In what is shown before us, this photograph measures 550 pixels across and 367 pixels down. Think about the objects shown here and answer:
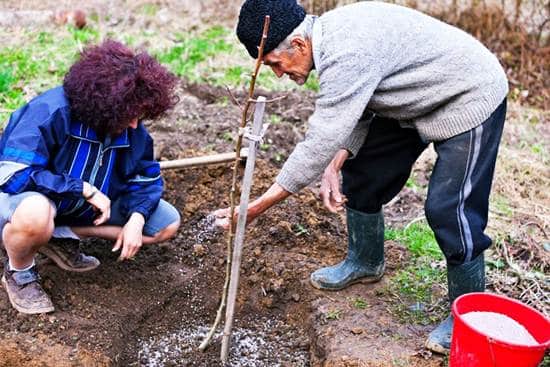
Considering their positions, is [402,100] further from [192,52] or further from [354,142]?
[192,52]

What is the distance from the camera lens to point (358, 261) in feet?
11.6

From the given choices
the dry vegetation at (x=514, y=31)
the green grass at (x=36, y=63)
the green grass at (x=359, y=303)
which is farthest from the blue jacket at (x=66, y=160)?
the dry vegetation at (x=514, y=31)

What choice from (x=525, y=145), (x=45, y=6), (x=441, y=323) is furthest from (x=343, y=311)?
(x=45, y=6)

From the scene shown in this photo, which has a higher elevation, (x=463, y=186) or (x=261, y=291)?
(x=463, y=186)

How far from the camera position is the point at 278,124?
5.05 m

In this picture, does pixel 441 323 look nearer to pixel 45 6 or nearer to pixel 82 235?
pixel 82 235

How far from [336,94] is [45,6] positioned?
552cm

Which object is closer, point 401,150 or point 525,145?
point 401,150

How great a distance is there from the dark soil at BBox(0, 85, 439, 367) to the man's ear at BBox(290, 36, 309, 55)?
1306 mm

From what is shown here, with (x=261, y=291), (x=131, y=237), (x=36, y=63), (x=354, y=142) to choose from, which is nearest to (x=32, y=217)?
(x=131, y=237)

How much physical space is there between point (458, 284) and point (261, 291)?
3.38 feet

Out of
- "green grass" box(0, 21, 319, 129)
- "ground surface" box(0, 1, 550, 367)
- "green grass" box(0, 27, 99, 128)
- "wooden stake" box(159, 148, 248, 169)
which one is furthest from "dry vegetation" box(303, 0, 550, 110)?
"wooden stake" box(159, 148, 248, 169)

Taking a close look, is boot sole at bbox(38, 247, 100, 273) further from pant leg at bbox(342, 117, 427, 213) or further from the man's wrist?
pant leg at bbox(342, 117, 427, 213)

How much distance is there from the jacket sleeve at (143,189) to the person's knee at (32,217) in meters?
0.45
